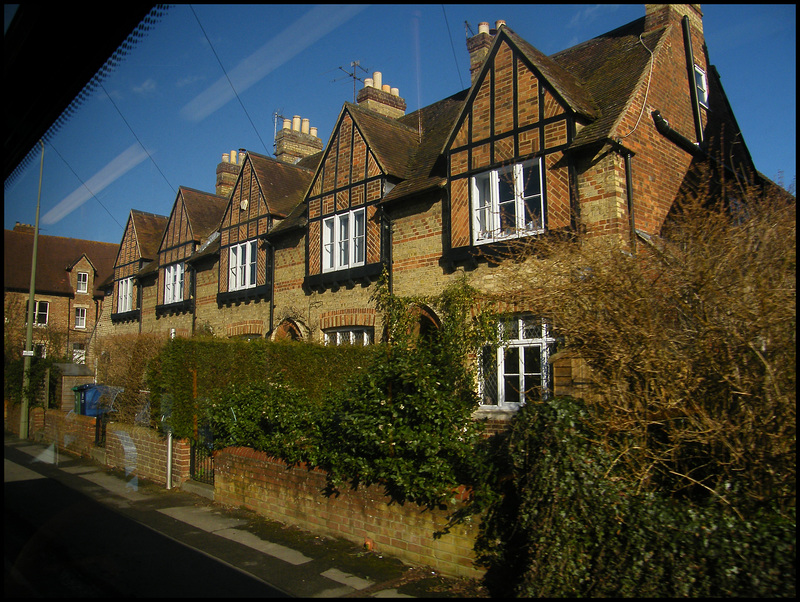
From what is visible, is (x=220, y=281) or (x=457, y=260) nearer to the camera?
(x=457, y=260)

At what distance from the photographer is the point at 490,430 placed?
11.3 m

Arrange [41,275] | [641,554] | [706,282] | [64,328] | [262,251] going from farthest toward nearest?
[64,328]
[262,251]
[41,275]
[706,282]
[641,554]

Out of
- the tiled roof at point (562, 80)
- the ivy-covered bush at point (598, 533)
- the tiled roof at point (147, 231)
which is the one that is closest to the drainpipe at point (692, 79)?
the tiled roof at point (562, 80)

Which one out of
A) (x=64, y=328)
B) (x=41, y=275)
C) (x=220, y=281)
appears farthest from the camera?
(x=64, y=328)

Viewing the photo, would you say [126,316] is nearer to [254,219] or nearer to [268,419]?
[254,219]

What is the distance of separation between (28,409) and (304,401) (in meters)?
10.3

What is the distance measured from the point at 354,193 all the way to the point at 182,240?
40.1 feet

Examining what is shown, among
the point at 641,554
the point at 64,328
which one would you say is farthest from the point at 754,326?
the point at 64,328

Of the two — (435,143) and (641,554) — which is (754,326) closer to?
(641,554)

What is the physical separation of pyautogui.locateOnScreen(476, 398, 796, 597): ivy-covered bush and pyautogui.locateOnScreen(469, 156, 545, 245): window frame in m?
6.06

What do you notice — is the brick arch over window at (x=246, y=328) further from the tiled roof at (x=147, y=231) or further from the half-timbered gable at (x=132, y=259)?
the tiled roof at (x=147, y=231)

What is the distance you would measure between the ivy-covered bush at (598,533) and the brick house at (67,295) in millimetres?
5356

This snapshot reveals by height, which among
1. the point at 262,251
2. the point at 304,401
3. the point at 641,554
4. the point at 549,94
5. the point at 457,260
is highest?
the point at 549,94

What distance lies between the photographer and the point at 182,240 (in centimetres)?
2539
